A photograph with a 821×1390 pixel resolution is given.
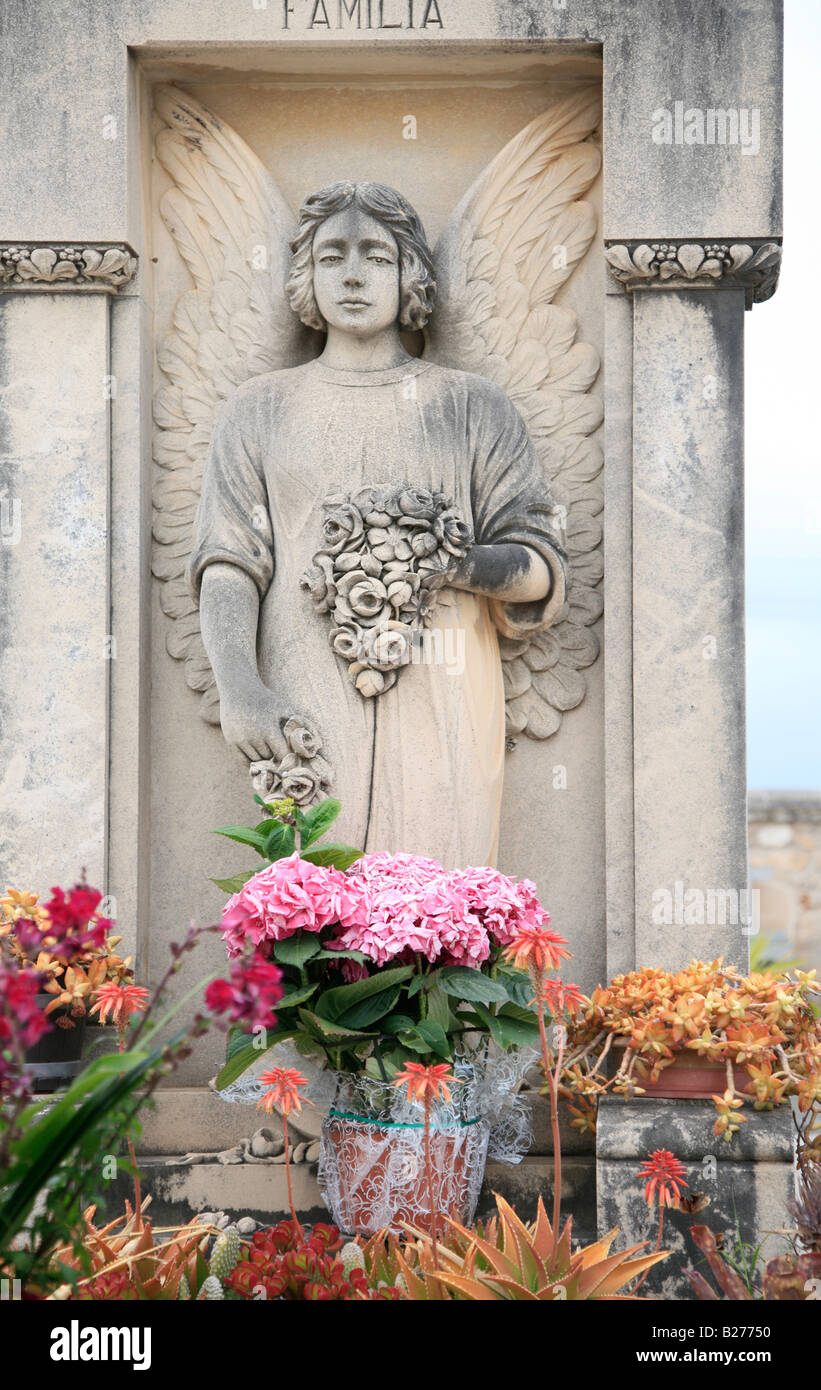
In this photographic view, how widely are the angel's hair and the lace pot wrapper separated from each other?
9.39 ft

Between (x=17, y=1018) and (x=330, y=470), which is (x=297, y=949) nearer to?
(x=17, y=1018)

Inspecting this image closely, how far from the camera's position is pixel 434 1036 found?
13.5 feet

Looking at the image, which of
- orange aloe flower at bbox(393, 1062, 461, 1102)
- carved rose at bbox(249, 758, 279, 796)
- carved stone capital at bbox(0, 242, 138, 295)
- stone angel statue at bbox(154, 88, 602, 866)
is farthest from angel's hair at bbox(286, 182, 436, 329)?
orange aloe flower at bbox(393, 1062, 461, 1102)

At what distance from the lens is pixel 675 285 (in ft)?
17.4

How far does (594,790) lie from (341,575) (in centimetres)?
121

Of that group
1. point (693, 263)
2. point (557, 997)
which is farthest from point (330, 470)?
point (557, 997)

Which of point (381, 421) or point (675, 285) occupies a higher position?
point (675, 285)

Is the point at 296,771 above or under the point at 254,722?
under

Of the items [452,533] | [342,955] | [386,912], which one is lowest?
[342,955]

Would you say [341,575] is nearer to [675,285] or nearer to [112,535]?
[112,535]

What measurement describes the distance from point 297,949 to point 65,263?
271 cm

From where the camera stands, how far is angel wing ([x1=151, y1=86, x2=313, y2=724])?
5.70 meters

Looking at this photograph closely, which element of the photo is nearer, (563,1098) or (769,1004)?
(769,1004)
